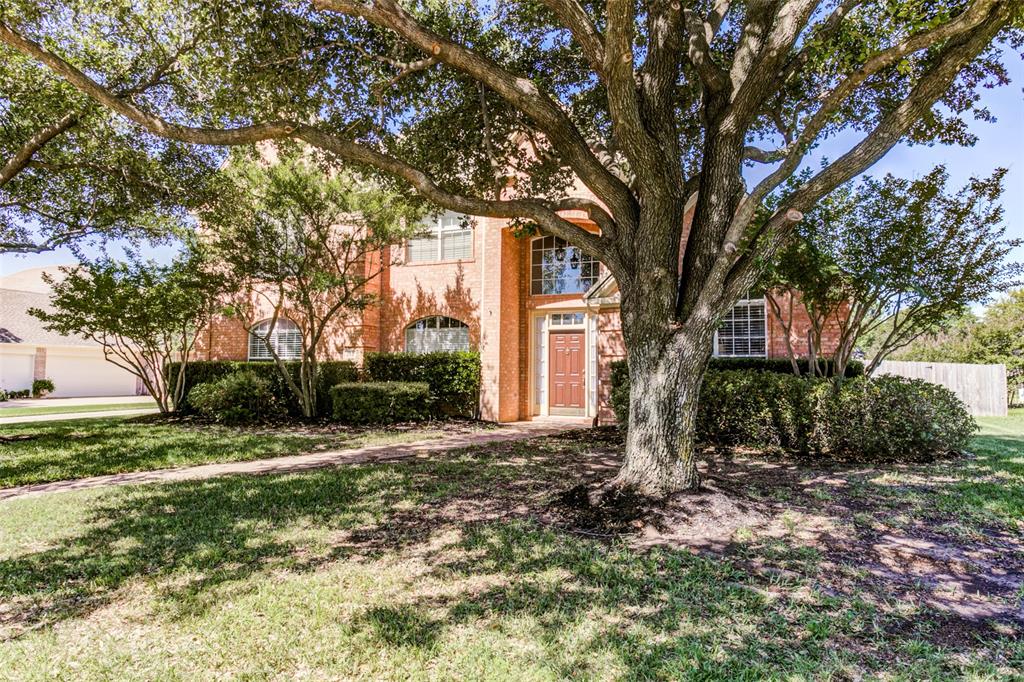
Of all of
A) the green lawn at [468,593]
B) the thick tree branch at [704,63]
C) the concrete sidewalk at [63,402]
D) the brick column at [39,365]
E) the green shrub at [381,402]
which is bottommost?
the concrete sidewalk at [63,402]

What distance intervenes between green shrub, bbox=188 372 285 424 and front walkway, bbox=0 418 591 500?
5.14 meters

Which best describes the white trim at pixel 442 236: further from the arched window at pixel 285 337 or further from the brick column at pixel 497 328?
the arched window at pixel 285 337

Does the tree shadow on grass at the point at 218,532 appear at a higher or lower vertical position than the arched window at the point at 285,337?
lower

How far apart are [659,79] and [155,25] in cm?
791

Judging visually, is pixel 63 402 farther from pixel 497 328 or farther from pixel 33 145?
pixel 497 328

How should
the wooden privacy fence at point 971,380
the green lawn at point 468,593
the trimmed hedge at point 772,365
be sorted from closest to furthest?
the green lawn at point 468,593
the trimmed hedge at point 772,365
the wooden privacy fence at point 971,380

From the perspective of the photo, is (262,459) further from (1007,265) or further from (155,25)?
(1007,265)

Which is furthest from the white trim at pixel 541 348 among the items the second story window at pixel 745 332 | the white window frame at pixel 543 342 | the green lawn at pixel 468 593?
the green lawn at pixel 468 593

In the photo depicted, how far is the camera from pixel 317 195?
12141mm

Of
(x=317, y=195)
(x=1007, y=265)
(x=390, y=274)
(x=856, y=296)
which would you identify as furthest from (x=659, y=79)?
(x=390, y=274)

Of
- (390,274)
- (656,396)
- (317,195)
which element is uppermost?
(317,195)

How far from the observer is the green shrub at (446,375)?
46.0 ft

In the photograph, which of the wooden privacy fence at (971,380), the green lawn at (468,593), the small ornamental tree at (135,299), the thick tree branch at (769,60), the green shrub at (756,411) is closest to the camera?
the green lawn at (468,593)

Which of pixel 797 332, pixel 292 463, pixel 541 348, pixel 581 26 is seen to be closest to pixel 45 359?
pixel 541 348
